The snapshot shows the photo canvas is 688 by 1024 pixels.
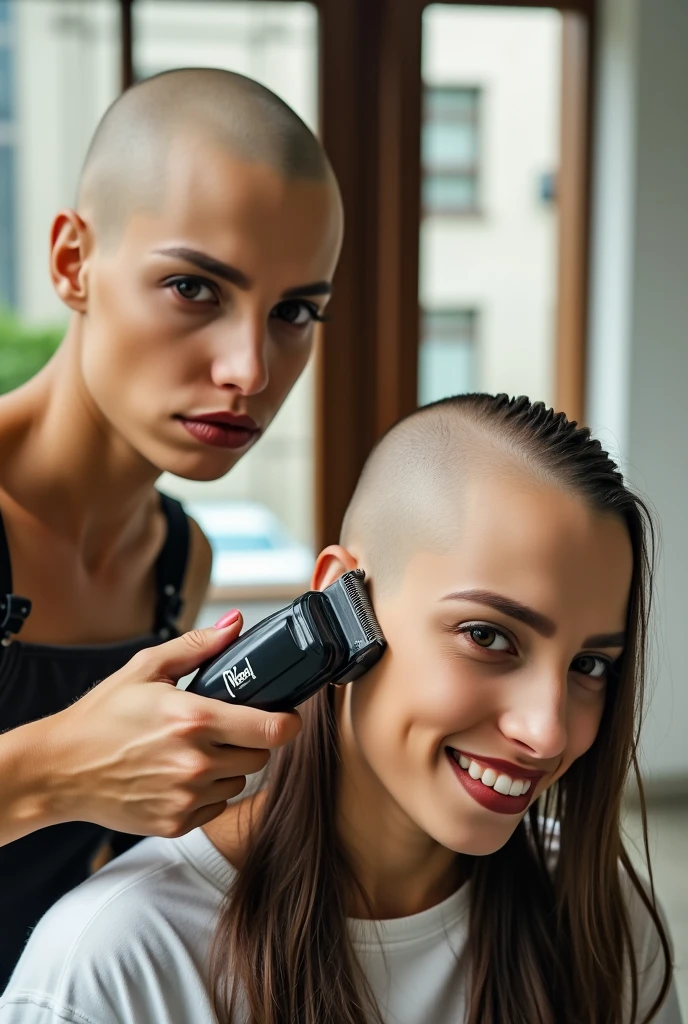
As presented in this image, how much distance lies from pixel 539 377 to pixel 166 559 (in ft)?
8.61

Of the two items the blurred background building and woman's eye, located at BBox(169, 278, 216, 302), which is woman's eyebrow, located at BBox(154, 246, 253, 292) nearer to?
woman's eye, located at BBox(169, 278, 216, 302)

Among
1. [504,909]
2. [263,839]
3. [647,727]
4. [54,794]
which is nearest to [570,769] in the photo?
[504,909]

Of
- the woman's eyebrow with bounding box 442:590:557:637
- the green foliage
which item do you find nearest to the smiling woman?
the woman's eyebrow with bounding box 442:590:557:637

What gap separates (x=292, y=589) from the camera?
3.58 metres

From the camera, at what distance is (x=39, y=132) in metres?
3.35

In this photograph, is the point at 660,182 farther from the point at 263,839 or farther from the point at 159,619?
the point at 263,839

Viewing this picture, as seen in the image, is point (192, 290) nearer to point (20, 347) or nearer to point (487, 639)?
point (487, 639)

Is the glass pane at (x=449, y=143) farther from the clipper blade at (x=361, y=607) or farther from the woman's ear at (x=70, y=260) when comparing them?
the clipper blade at (x=361, y=607)

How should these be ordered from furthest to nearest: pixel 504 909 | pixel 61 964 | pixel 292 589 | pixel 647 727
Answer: pixel 292 589
pixel 647 727
pixel 504 909
pixel 61 964

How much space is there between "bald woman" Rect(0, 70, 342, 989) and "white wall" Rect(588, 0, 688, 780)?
2.38 m

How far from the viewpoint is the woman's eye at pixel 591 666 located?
0.97 metres

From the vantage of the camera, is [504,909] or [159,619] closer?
[504,909]

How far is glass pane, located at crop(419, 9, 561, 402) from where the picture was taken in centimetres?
371

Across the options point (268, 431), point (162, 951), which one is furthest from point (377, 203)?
point (162, 951)
